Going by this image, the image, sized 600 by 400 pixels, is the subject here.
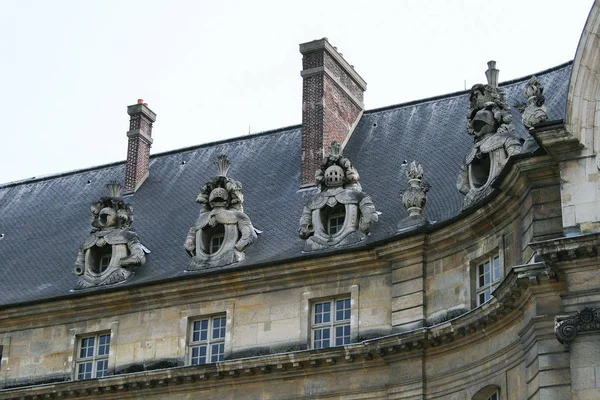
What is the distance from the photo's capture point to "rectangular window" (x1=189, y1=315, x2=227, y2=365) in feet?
125

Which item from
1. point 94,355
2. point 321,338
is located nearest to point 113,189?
point 94,355

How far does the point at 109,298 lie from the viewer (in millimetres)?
39781

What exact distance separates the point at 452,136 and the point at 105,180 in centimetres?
1293

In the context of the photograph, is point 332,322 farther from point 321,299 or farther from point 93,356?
point 93,356

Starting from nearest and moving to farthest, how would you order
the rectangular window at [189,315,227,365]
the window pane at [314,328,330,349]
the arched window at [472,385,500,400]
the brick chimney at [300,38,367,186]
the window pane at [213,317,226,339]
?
the arched window at [472,385,500,400] < the window pane at [314,328,330,349] < the rectangular window at [189,315,227,365] < the window pane at [213,317,226,339] < the brick chimney at [300,38,367,186]

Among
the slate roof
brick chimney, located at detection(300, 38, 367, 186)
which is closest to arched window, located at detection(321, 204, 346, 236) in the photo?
the slate roof

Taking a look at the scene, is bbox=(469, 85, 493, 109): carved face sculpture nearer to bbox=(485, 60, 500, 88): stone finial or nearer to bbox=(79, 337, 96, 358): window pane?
bbox=(485, 60, 500, 88): stone finial

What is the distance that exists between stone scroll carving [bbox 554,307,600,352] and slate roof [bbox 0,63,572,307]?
22.1ft

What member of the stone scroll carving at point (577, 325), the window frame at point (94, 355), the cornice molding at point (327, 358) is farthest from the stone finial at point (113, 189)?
the stone scroll carving at point (577, 325)

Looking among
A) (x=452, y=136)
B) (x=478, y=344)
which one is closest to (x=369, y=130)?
(x=452, y=136)

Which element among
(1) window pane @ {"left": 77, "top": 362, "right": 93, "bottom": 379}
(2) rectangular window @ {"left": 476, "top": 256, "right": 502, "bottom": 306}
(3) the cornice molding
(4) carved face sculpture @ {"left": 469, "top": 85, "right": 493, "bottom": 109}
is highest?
(4) carved face sculpture @ {"left": 469, "top": 85, "right": 493, "bottom": 109}

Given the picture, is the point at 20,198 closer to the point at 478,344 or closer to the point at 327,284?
the point at 327,284

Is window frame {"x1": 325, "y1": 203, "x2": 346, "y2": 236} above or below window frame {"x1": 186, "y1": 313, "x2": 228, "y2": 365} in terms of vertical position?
above

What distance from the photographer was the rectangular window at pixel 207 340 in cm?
3809
